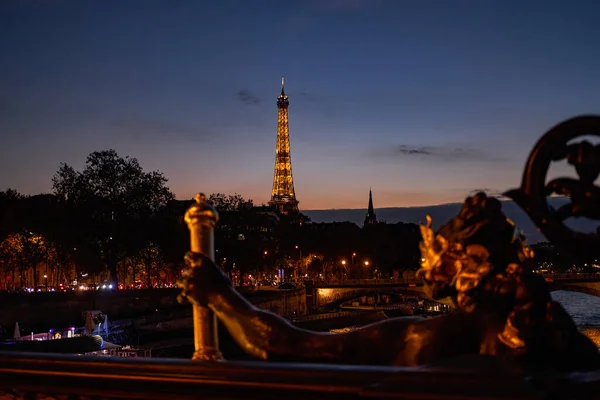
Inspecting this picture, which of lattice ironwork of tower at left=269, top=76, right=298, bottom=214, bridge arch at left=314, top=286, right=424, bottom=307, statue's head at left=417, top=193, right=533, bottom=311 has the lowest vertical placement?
bridge arch at left=314, top=286, right=424, bottom=307

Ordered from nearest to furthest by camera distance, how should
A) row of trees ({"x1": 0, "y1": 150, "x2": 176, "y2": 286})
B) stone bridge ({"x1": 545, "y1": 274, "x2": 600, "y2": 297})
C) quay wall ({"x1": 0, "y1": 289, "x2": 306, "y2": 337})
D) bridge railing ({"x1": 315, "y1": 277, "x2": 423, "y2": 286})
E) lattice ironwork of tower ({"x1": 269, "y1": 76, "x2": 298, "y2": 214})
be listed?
quay wall ({"x1": 0, "y1": 289, "x2": 306, "y2": 337}) → row of trees ({"x1": 0, "y1": 150, "x2": 176, "y2": 286}) → stone bridge ({"x1": 545, "y1": 274, "x2": 600, "y2": 297}) → bridge railing ({"x1": 315, "y1": 277, "x2": 423, "y2": 286}) → lattice ironwork of tower ({"x1": 269, "y1": 76, "x2": 298, "y2": 214})

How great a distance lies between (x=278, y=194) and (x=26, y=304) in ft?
320

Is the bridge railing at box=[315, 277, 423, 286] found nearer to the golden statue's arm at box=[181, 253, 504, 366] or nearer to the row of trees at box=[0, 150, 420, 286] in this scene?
the row of trees at box=[0, 150, 420, 286]

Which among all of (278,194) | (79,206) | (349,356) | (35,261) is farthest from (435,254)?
(278,194)

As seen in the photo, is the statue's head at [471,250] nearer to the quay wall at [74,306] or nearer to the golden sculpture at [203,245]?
the golden sculpture at [203,245]

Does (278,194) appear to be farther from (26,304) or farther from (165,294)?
(26,304)

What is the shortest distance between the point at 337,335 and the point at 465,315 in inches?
23.3

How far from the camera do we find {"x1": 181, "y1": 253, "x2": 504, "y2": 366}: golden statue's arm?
9.52 feet

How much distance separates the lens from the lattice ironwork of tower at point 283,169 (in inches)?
5113

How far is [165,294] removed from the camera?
152 ft

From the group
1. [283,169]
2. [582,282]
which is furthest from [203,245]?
[283,169]

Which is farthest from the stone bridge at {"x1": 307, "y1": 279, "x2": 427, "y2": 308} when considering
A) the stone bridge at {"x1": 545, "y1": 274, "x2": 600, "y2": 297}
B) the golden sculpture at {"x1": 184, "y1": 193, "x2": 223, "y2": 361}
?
the golden sculpture at {"x1": 184, "y1": 193, "x2": 223, "y2": 361}

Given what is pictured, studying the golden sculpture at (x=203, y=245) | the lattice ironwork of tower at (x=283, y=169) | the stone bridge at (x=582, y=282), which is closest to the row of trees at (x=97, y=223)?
the stone bridge at (x=582, y=282)

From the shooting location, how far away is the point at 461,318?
115 inches
